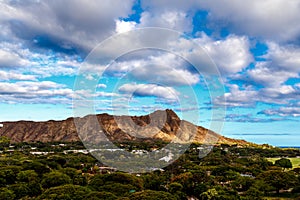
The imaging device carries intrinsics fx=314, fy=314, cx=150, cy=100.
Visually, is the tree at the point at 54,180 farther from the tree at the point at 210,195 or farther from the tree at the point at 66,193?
the tree at the point at 210,195

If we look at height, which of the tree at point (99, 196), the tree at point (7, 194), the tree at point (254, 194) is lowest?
the tree at point (254, 194)

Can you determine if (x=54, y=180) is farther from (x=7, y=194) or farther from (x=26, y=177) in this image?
(x=7, y=194)

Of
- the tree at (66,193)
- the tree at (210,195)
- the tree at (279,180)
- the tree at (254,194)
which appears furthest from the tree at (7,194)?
the tree at (279,180)

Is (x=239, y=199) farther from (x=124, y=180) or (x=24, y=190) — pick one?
(x=24, y=190)

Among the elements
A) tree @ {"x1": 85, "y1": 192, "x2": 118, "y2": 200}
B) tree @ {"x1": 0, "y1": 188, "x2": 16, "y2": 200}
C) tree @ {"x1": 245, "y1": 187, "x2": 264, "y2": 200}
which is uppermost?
tree @ {"x1": 85, "y1": 192, "x2": 118, "y2": 200}

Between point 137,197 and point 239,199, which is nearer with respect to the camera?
point 137,197

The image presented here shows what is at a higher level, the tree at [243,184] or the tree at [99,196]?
the tree at [99,196]

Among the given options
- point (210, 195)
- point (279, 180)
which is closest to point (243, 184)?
point (279, 180)

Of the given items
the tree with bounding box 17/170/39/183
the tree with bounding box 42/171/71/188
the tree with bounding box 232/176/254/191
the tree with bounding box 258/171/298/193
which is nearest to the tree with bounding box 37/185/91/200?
the tree with bounding box 42/171/71/188

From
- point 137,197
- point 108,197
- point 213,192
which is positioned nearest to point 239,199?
point 213,192

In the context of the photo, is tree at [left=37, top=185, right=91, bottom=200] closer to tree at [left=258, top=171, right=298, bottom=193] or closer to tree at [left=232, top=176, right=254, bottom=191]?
tree at [left=232, top=176, right=254, bottom=191]

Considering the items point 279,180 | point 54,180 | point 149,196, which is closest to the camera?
point 149,196
